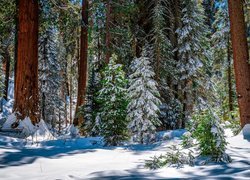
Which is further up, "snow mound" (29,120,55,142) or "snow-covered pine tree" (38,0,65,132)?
"snow-covered pine tree" (38,0,65,132)

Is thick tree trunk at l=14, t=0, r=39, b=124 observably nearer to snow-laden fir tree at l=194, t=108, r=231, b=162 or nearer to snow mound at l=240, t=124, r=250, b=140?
snow-laden fir tree at l=194, t=108, r=231, b=162

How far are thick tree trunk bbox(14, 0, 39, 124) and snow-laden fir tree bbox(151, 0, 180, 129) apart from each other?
5.44 m

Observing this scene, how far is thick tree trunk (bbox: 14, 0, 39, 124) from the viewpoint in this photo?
927 centimetres

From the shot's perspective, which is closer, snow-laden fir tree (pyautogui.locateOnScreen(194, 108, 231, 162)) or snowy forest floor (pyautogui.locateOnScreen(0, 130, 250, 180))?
snowy forest floor (pyautogui.locateOnScreen(0, 130, 250, 180))

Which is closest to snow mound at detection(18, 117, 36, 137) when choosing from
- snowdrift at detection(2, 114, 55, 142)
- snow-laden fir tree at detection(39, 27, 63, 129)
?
snowdrift at detection(2, 114, 55, 142)

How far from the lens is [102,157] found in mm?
5773

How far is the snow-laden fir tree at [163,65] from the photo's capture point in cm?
1298

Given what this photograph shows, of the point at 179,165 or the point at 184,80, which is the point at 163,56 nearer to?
the point at 184,80

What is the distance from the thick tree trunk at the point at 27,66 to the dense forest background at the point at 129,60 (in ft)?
0.10

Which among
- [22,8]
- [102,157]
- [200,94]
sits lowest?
[102,157]

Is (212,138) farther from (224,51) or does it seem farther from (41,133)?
(224,51)

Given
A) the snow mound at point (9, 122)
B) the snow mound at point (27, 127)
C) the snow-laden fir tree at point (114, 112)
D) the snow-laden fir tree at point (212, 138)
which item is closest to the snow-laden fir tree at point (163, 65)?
the snow-laden fir tree at point (114, 112)

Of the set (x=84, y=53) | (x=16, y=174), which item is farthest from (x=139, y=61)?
(x=84, y=53)

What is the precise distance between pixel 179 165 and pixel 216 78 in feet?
88.5
